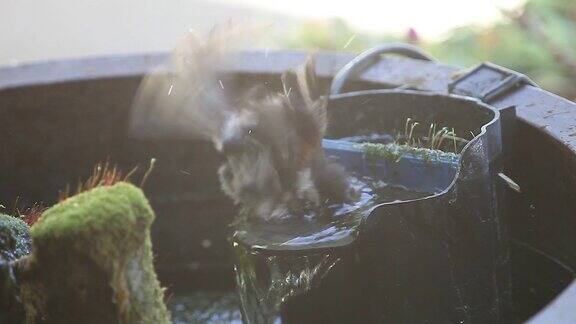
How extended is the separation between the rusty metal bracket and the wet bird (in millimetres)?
421

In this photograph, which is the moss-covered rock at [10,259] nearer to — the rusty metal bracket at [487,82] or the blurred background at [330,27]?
the blurred background at [330,27]

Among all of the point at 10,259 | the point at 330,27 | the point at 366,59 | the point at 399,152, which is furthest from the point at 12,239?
the point at 330,27

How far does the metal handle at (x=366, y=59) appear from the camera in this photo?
2.14 m

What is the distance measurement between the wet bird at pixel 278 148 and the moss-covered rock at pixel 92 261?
346 mm

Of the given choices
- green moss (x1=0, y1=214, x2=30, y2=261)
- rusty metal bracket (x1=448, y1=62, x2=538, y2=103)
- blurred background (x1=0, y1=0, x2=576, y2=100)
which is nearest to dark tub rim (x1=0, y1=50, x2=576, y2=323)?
rusty metal bracket (x1=448, y1=62, x2=538, y2=103)

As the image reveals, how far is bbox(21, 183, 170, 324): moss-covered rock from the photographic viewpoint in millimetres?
1341

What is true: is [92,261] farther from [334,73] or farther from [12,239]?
[334,73]

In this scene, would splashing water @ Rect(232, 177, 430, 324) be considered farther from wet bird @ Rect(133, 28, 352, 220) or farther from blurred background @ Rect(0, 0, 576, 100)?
blurred background @ Rect(0, 0, 576, 100)

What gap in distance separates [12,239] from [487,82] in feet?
3.77

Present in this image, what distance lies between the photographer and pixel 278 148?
168 cm

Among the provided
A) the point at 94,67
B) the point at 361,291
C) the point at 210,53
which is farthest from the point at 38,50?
the point at 361,291

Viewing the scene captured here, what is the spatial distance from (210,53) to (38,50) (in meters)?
4.05

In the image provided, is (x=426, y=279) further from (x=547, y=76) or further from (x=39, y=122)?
(x=547, y=76)

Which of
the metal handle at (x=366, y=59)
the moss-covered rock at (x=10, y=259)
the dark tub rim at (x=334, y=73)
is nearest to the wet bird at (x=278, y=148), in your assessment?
the dark tub rim at (x=334, y=73)
